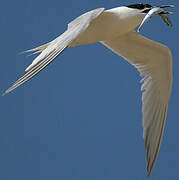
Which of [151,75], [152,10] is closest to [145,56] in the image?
[151,75]

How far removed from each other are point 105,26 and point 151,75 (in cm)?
103

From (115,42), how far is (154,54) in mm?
412

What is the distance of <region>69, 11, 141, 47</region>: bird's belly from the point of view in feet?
13.9

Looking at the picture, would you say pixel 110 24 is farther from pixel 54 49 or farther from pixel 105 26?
pixel 54 49

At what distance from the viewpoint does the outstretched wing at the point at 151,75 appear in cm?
484

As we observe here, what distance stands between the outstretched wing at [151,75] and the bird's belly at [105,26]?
2.17 feet

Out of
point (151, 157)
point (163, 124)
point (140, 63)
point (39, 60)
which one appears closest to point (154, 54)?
point (140, 63)

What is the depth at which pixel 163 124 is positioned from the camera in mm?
4859

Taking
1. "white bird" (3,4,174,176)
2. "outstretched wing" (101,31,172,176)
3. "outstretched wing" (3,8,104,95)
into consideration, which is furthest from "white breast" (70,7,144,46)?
"outstretched wing" (101,31,172,176)

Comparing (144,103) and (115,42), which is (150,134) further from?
(115,42)

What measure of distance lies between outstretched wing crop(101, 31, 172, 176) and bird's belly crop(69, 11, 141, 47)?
0.66 m

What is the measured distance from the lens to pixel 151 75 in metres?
5.06

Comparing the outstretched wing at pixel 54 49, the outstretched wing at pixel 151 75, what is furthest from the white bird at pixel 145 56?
the outstretched wing at pixel 54 49

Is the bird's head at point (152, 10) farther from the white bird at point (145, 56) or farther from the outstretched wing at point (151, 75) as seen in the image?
the outstretched wing at point (151, 75)
